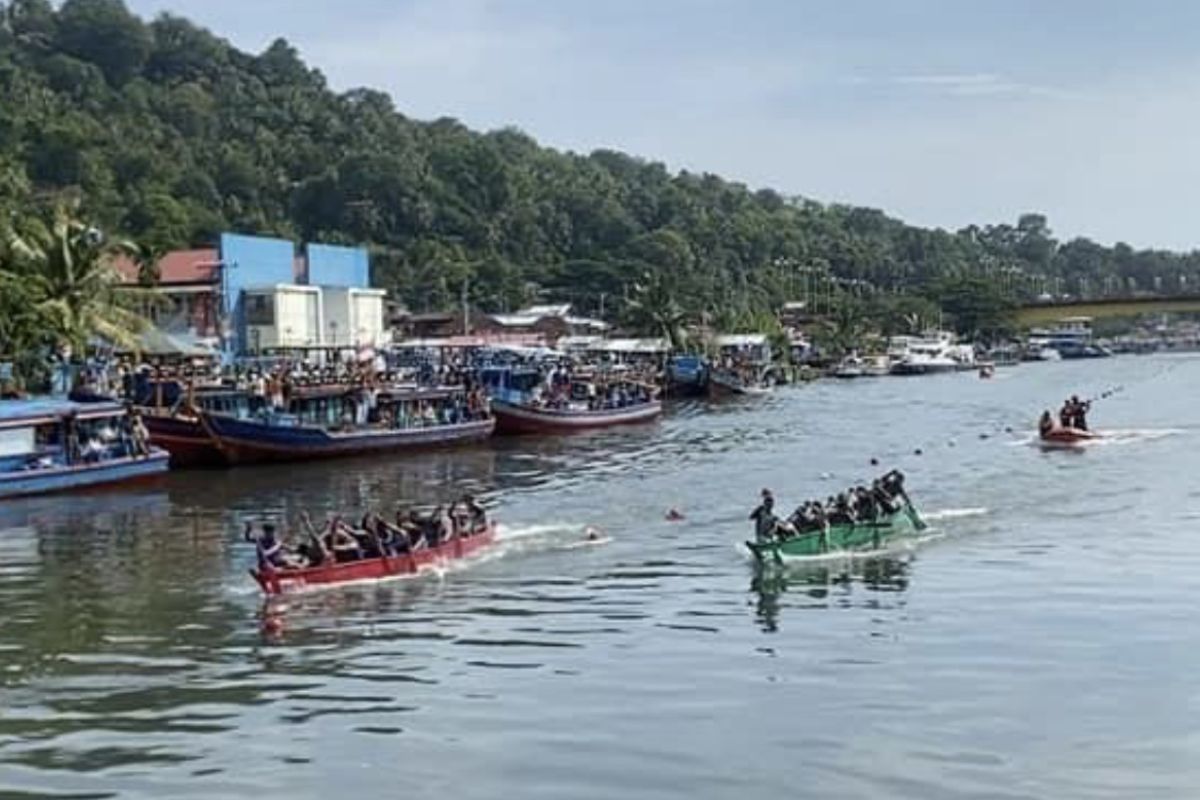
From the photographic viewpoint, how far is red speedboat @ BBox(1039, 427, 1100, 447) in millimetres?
77062

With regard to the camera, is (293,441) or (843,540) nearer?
(843,540)

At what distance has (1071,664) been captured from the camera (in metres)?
30.3

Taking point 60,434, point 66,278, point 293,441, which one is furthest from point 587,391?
point 60,434

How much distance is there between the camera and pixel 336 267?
379ft

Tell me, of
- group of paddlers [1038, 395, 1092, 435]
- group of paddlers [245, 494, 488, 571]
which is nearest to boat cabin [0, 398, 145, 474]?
group of paddlers [245, 494, 488, 571]

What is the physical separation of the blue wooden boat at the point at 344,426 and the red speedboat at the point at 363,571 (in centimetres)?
2975

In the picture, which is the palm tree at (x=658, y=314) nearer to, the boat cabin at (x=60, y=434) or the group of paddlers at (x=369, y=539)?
the boat cabin at (x=60, y=434)

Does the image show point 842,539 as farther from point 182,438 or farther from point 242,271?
point 242,271

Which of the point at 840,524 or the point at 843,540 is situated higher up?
the point at 840,524

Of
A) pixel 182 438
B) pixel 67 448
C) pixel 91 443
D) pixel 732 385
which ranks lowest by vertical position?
pixel 732 385

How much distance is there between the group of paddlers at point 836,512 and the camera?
41156 mm

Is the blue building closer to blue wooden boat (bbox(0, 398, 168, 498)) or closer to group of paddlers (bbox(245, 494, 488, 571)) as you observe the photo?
blue wooden boat (bbox(0, 398, 168, 498))

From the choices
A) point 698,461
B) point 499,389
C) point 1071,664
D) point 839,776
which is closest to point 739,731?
point 839,776

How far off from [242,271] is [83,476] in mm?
45282
